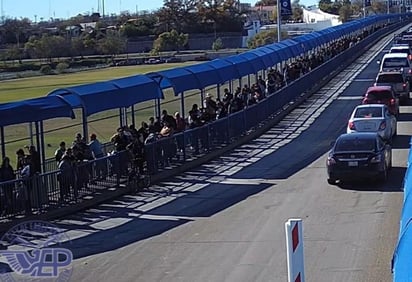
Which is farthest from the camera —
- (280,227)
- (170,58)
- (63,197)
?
(170,58)

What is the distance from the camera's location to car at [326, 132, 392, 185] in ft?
70.7

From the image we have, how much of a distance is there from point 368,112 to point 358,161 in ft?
25.9

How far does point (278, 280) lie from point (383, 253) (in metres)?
2.39

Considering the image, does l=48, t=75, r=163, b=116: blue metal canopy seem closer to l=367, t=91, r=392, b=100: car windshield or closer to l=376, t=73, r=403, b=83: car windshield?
l=367, t=91, r=392, b=100: car windshield

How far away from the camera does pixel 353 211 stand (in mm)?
18531

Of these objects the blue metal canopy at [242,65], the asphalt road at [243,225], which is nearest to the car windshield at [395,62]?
the blue metal canopy at [242,65]

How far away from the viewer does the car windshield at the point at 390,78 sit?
133 feet

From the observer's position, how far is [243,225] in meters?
17.5

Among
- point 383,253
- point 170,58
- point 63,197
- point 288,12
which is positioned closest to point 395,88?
point 288,12

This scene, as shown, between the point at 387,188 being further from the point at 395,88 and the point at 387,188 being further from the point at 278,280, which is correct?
the point at 395,88

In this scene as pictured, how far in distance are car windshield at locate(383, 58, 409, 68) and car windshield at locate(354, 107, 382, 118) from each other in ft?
60.7

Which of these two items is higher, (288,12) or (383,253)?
(288,12)

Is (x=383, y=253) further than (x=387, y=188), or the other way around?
(x=387, y=188)

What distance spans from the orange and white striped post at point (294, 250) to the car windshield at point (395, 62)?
1651 inches
